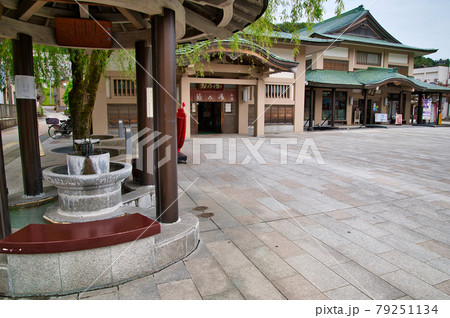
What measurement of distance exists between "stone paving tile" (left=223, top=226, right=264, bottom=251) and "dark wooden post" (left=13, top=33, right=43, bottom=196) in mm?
3366

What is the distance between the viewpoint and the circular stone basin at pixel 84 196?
161 inches

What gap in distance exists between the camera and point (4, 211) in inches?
133

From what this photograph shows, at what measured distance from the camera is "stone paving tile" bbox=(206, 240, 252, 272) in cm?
353

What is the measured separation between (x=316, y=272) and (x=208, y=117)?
19.5 meters

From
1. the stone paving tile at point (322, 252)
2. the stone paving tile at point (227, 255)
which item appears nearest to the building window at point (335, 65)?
the stone paving tile at point (322, 252)

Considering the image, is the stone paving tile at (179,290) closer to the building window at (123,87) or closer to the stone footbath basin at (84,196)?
the stone footbath basin at (84,196)

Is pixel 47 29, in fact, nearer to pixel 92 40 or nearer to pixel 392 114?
pixel 92 40

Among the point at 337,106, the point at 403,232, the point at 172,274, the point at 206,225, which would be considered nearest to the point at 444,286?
the point at 403,232

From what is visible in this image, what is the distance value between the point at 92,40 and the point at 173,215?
3.45 metres

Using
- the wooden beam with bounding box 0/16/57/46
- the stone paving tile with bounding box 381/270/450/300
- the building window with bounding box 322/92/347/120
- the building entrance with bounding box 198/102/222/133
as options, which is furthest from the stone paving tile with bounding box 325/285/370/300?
the building window with bounding box 322/92/347/120

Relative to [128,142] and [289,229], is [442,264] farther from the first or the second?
[128,142]

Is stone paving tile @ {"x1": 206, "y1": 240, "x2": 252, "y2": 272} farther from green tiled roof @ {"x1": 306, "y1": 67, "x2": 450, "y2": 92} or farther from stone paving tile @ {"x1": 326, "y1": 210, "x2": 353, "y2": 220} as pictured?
green tiled roof @ {"x1": 306, "y1": 67, "x2": 450, "y2": 92}

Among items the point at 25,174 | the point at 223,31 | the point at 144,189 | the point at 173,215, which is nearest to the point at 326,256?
the point at 173,215

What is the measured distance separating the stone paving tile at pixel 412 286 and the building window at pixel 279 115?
18.2 metres
